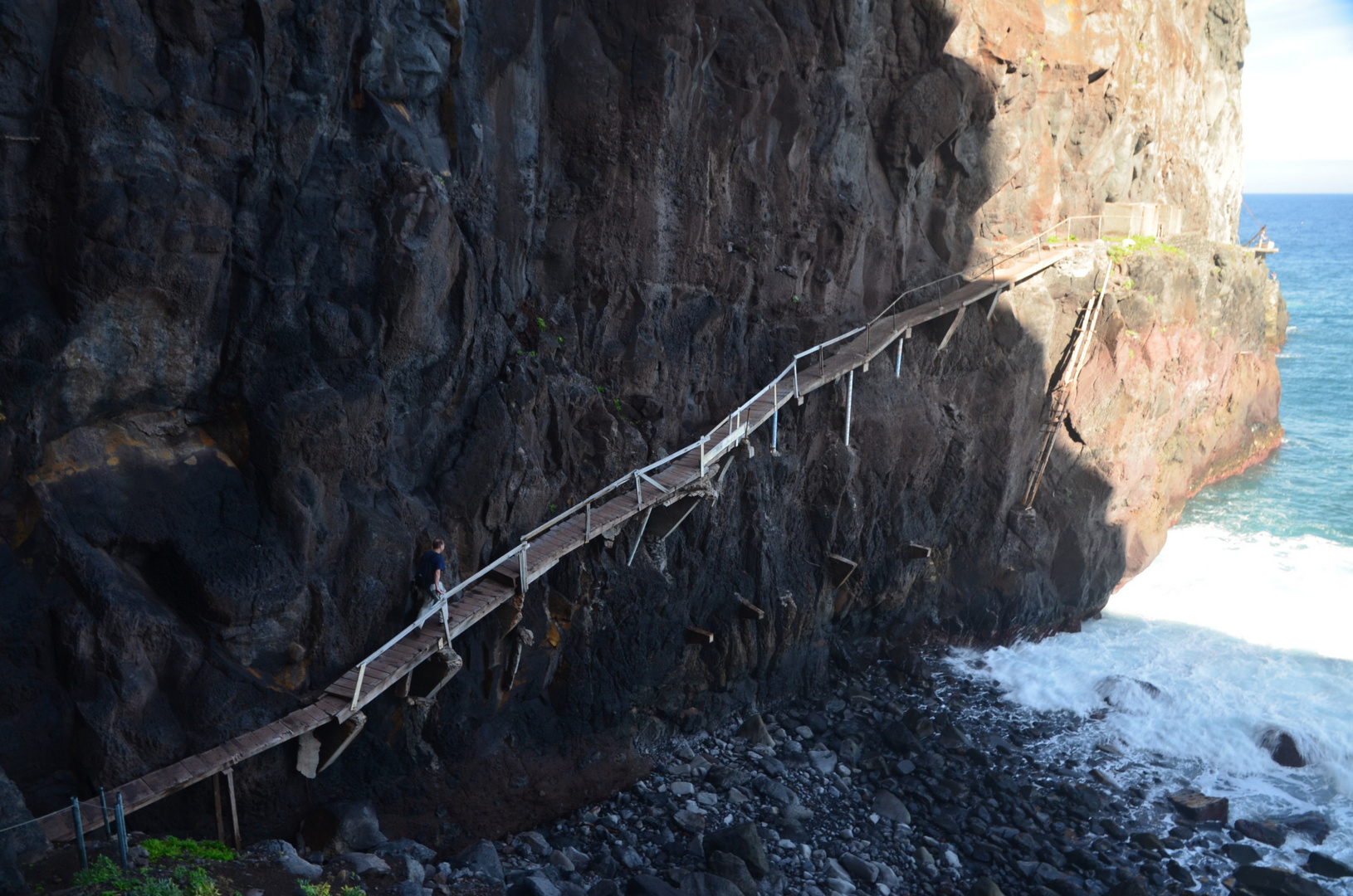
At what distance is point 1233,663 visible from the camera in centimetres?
2414

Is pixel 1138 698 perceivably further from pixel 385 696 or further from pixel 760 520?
pixel 385 696

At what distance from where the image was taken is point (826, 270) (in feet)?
72.2

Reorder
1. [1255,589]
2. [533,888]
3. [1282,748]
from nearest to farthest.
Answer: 1. [533,888]
2. [1282,748]
3. [1255,589]

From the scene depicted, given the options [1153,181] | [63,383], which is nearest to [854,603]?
[63,383]

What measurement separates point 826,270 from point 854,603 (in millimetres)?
7649

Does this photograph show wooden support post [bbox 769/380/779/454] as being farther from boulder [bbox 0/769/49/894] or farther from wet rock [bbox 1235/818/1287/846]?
boulder [bbox 0/769/49/894]

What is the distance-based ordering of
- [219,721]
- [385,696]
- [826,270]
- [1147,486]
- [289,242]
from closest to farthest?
[219,721] → [289,242] → [385,696] → [826,270] → [1147,486]

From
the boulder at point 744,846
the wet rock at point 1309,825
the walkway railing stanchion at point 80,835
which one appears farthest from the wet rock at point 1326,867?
the walkway railing stanchion at point 80,835

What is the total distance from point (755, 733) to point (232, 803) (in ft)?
32.4

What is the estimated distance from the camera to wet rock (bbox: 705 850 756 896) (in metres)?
14.9

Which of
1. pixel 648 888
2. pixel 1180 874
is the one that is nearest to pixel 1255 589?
pixel 1180 874

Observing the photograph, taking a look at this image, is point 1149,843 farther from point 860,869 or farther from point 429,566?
point 429,566

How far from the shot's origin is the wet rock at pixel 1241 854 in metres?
17.2

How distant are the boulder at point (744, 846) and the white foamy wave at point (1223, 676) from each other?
8.08 meters
